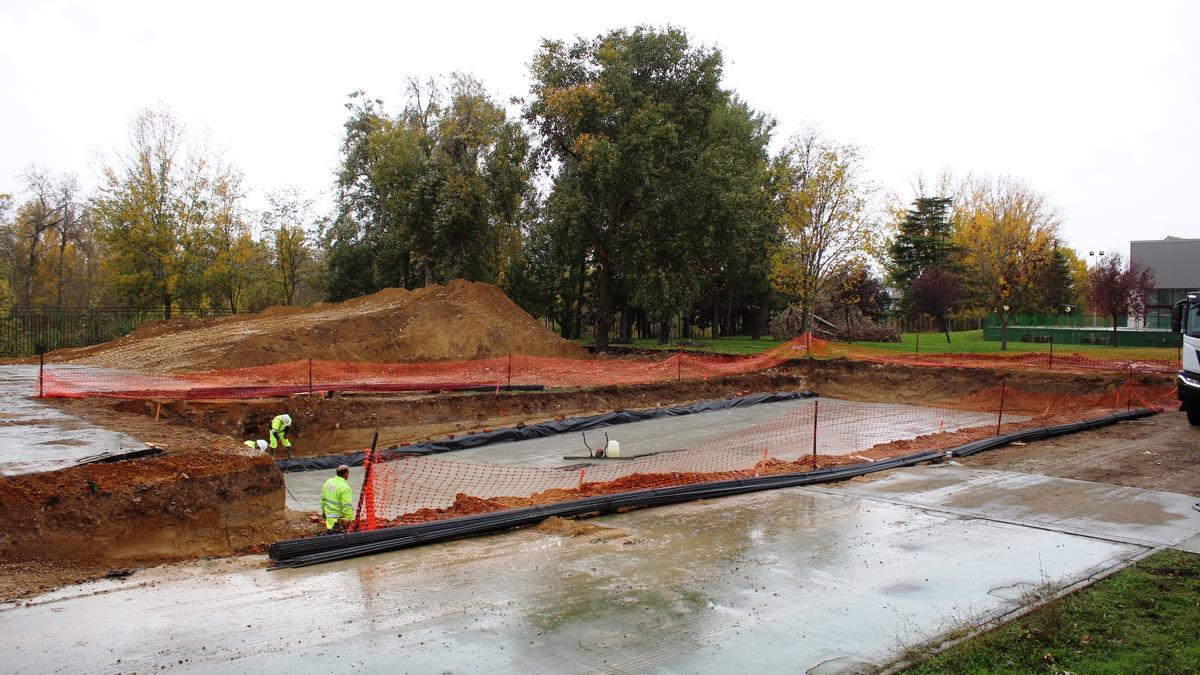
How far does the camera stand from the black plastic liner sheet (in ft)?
49.7

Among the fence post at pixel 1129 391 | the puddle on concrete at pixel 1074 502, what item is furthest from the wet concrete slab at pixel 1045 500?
the fence post at pixel 1129 391

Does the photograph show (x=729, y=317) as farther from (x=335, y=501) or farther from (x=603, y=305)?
(x=335, y=501)

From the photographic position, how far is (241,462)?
32.9 feet

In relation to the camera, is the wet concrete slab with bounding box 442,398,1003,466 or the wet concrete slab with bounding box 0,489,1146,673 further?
the wet concrete slab with bounding box 442,398,1003,466

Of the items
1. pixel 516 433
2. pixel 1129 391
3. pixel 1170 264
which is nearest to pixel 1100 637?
pixel 516 433

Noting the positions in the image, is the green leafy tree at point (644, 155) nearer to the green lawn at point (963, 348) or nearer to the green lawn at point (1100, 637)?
the green lawn at point (963, 348)

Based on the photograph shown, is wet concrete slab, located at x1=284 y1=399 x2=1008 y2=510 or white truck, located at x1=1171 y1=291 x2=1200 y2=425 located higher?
white truck, located at x1=1171 y1=291 x2=1200 y2=425

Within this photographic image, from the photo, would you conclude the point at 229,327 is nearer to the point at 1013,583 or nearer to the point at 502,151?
the point at 502,151

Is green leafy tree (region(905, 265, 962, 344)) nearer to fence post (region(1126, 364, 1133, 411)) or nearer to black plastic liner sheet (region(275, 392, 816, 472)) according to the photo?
fence post (region(1126, 364, 1133, 411))

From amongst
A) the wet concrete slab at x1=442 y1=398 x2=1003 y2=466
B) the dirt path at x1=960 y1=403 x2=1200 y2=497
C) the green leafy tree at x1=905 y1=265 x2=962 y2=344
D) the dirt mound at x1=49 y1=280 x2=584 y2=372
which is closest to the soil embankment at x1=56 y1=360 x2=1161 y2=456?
the wet concrete slab at x1=442 y1=398 x2=1003 y2=466

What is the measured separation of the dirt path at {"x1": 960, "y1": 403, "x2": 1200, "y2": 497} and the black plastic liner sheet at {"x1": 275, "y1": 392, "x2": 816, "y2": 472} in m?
8.60

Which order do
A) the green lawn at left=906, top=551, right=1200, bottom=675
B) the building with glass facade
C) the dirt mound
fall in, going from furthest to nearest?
the building with glass facade < the dirt mound < the green lawn at left=906, top=551, right=1200, bottom=675

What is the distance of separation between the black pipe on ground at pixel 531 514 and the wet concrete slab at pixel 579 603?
22cm

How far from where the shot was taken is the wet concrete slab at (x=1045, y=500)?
8961mm
